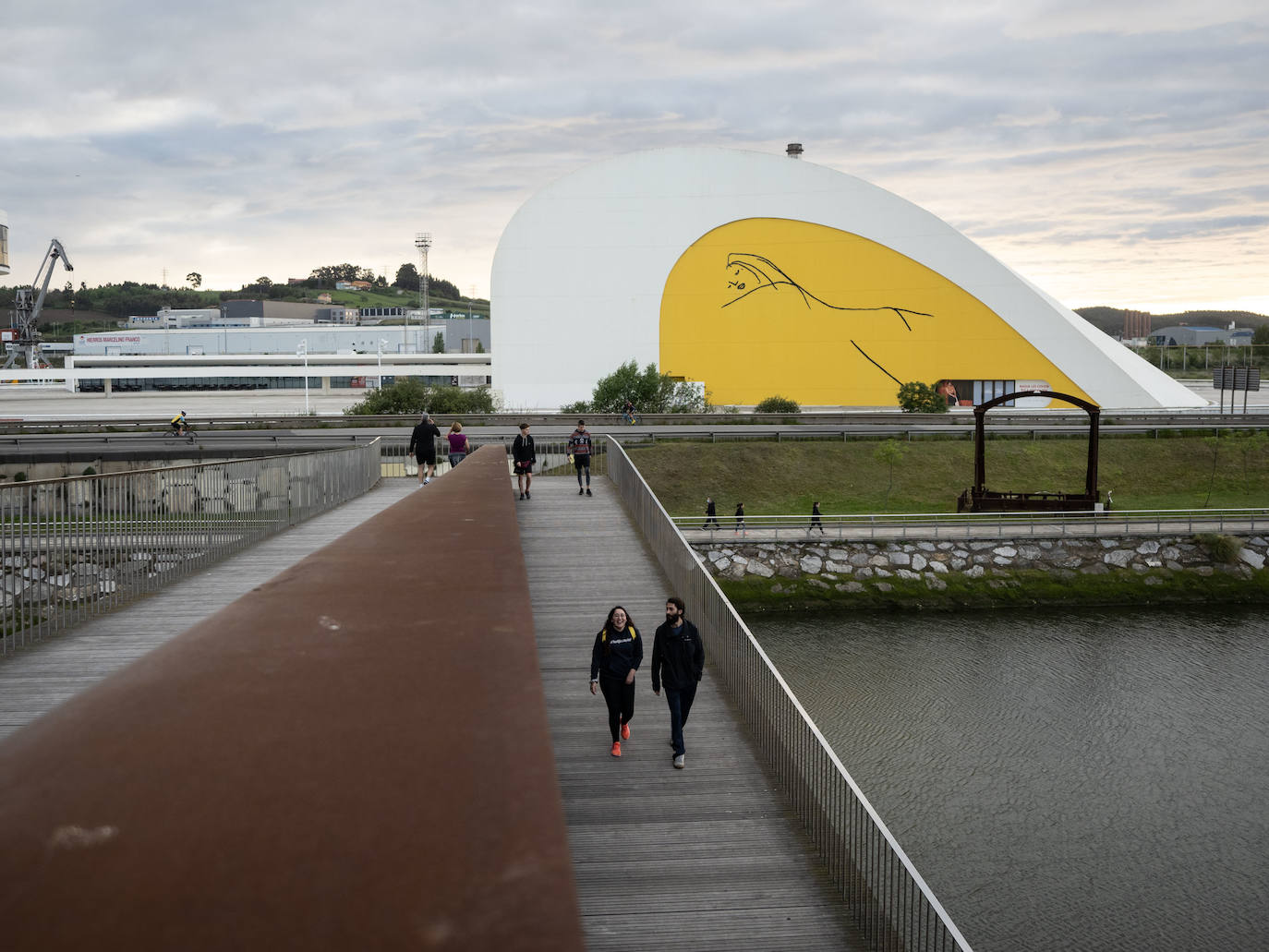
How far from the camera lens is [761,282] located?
53594 mm

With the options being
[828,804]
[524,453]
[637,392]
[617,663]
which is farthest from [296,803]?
[637,392]

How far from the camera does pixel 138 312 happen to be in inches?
7357

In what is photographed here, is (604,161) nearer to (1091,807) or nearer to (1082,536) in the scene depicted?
(1082,536)

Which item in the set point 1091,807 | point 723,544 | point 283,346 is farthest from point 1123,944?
point 283,346

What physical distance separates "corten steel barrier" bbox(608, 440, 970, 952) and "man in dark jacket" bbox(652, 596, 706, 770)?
53 centimetres

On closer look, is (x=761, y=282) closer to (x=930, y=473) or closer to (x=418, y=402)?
(x=418, y=402)

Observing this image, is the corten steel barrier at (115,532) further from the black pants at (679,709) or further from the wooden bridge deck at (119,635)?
the black pants at (679,709)

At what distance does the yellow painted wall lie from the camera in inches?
2087

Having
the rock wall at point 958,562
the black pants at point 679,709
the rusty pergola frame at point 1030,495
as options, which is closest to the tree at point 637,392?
the rusty pergola frame at point 1030,495

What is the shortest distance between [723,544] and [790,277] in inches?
1262

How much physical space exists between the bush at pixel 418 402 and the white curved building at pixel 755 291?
5326mm

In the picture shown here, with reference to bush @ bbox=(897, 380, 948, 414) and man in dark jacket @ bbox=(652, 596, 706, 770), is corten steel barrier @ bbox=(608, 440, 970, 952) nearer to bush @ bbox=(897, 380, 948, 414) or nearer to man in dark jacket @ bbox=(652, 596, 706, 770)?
man in dark jacket @ bbox=(652, 596, 706, 770)

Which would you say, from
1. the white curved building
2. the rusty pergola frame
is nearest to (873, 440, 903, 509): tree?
the rusty pergola frame

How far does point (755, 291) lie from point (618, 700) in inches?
1908
